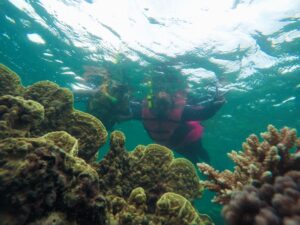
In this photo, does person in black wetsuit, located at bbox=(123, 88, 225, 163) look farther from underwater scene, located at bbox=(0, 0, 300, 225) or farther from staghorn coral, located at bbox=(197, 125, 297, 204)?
staghorn coral, located at bbox=(197, 125, 297, 204)

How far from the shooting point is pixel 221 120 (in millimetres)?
23656

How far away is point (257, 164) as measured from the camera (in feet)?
12.3

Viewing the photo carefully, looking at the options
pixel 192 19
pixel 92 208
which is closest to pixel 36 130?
pixel 92 208

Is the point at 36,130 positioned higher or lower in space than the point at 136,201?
higher

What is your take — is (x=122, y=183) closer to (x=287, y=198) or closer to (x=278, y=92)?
(x=287, y=198)

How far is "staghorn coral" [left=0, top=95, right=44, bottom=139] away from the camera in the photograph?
4.10m

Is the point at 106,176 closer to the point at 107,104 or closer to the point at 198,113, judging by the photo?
the point at 107,104

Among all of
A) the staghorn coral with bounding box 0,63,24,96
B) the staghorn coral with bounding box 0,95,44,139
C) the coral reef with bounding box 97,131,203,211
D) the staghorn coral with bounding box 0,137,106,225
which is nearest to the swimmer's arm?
the coral reef with bounding box 97,131,203,211

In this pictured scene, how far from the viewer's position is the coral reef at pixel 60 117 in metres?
5.45

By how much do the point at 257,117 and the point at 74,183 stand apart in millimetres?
22004

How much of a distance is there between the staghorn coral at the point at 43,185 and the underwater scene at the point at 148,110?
1 centimetres

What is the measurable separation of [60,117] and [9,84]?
4.41 ft

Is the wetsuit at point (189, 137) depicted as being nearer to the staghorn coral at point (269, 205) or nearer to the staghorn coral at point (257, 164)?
the staghorn coral at point (257, 164)

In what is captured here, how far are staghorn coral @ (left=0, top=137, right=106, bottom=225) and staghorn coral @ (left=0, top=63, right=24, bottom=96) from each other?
3011 mm
